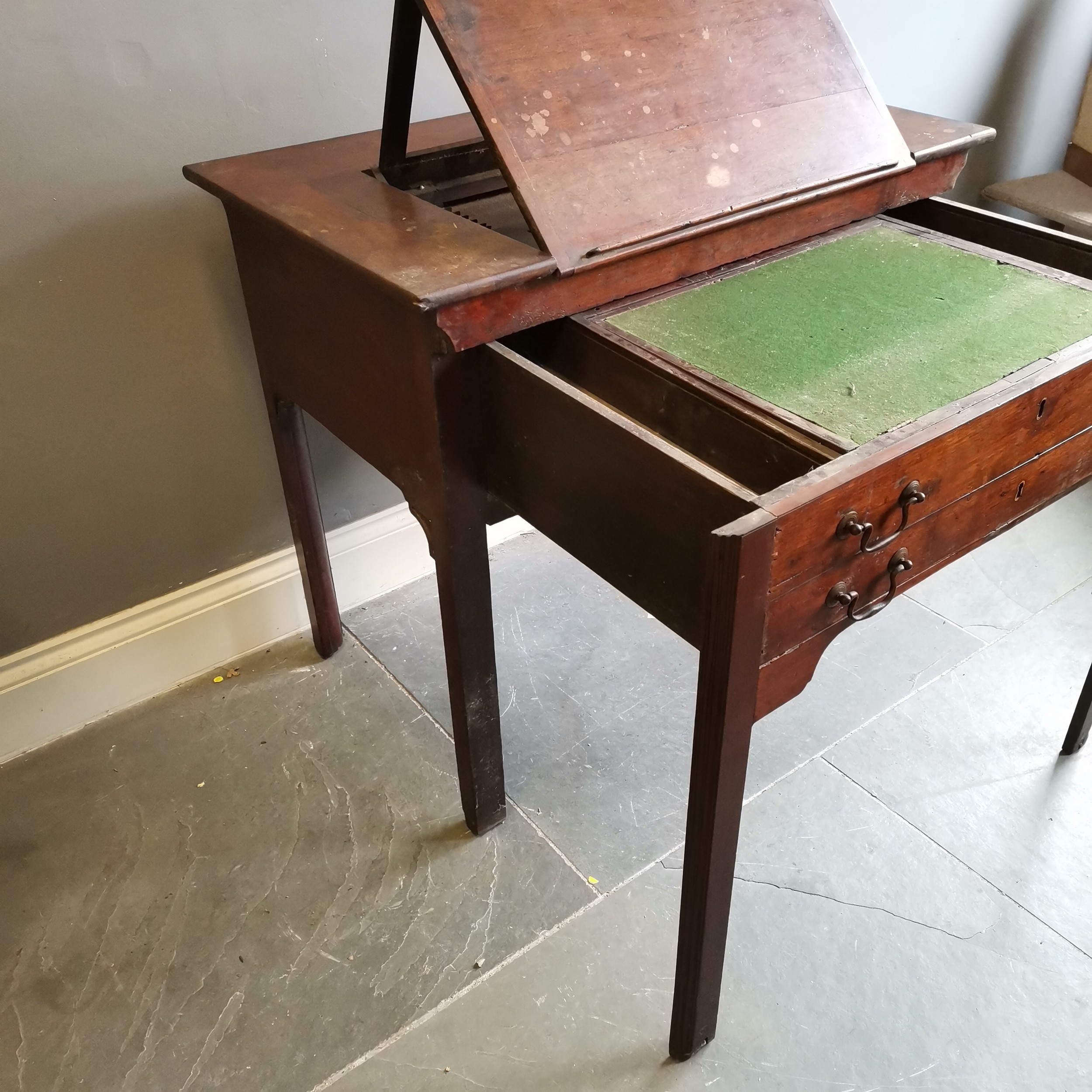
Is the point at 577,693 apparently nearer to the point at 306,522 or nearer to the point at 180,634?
the point at 306,522

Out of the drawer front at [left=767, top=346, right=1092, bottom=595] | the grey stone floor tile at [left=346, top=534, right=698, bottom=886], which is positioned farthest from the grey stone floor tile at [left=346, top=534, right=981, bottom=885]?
the drawer front at [left=767, top=346, right=1092, bottom=595]

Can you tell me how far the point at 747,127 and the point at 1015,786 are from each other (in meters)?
1.00

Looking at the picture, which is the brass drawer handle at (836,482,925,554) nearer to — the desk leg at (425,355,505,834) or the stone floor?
the desk leg at (425,355,505,834)

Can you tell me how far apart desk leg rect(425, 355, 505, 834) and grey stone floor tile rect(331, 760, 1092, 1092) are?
228 mm

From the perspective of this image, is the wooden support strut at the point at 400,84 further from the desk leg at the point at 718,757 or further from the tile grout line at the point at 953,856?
the tile grout line at the point at 953,856

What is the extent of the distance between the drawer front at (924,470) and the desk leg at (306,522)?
0.85 m

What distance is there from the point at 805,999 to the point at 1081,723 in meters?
0.61

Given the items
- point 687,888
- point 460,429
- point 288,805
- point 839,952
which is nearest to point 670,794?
point 839,952

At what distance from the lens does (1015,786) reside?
144 cm

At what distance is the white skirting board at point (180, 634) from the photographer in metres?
1.51

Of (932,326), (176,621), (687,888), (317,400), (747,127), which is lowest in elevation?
(176,621)

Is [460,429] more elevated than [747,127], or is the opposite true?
[747,127]

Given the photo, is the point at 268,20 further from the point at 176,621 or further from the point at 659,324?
the point at 176,621

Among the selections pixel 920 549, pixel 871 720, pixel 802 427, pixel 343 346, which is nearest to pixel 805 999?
pixel 871 720
